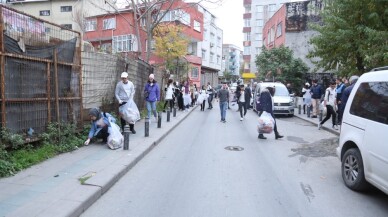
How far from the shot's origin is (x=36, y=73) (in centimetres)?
672

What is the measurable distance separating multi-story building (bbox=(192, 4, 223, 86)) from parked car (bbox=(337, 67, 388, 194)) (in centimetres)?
4280

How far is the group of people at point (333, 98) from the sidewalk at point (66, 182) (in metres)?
5.88

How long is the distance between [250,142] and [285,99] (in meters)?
8.76

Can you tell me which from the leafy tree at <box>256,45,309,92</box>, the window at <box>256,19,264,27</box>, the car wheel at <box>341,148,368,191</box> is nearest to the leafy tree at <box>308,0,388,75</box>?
the car wheel at <box>341,148,368,191</box>

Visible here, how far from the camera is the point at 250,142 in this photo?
32.8 ft

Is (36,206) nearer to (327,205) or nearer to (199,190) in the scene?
(199,190)

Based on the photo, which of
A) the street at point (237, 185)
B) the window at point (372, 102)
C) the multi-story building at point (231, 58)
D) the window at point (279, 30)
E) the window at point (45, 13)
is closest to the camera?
the street at point (237, 185)

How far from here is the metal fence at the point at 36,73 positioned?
6.00 metres

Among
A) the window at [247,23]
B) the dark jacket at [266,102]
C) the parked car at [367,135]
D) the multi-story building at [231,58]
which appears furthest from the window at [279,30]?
the multi-story building at [231,58]

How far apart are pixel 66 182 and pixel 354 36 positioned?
33.5 feet

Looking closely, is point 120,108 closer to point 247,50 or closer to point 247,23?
point 247,50

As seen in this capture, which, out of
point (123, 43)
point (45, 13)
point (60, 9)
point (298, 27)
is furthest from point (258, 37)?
point (45, 13)

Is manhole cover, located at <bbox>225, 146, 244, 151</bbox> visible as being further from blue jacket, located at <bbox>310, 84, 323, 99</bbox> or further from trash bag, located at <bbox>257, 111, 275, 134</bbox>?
blue jacket, located at <bbox>310, 84, 323, 99</bbox>

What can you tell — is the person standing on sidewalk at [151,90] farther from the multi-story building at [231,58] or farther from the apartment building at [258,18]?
the multi-story building at [231,58]
